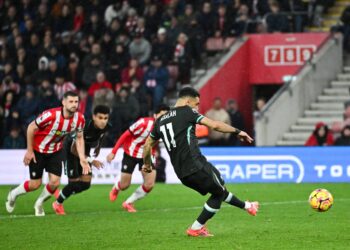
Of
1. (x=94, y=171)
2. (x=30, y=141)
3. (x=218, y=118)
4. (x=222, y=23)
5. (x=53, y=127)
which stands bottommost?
(x=94, y=171)

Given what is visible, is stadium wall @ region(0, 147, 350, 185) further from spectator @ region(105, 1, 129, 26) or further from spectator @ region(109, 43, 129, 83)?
spectator @ region(105, 1, 129, 26)

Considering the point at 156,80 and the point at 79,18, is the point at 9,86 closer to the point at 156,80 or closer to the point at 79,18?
the point at 79,18

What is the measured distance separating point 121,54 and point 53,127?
43.0 feet

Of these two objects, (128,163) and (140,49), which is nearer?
(128,163)

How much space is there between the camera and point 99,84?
2873cm

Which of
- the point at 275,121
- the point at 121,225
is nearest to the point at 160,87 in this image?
the point at 275,121

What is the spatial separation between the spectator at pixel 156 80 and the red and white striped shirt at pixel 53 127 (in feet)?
38.2

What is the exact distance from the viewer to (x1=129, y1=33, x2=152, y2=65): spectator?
29.5 m

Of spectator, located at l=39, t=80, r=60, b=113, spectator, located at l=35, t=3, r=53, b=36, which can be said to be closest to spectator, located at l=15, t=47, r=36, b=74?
spectator, located at l=35, t=3, r=53, b=36

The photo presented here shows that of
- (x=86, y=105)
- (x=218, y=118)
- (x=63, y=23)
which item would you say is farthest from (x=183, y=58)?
(x=63, y=23)

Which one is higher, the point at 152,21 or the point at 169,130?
the point at 169,130

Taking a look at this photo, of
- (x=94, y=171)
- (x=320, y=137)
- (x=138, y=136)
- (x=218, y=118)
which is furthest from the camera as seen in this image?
(x=218, y=118)

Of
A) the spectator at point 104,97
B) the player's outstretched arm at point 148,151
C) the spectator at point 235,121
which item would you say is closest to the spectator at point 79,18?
the spectator at point 104,97

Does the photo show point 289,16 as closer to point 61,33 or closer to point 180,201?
point 61,33
